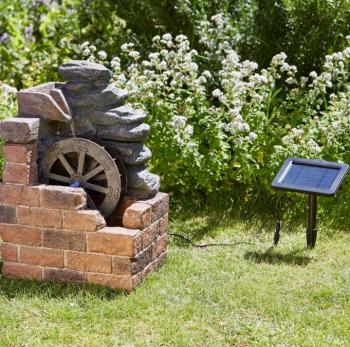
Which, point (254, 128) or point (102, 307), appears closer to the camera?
point (102, 307)

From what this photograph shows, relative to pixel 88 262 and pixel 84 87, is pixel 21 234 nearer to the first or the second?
pixel 88 262

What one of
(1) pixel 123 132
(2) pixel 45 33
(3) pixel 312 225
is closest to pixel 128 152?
(1) pixel 123 132

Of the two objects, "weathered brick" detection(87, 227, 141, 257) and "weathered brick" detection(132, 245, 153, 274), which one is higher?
"weathered brick" detection(87, 227, 141, 257)

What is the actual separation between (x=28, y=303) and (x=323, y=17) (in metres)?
4.16

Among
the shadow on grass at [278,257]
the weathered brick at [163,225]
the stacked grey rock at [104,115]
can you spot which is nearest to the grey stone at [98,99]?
the stacked grey rock at [104,115]

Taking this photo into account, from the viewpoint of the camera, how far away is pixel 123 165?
5203 millimetres

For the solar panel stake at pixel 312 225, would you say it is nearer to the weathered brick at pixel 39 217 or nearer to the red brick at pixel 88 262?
the red brick at pixel 88 262

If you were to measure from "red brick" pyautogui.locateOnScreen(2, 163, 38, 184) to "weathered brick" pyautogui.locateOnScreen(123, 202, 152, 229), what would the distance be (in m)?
0.64

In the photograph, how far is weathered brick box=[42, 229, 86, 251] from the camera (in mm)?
5109

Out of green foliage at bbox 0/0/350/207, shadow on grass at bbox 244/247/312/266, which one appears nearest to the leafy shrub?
green foliage at bbox 0/0/350/207

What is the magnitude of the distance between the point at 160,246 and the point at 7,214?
41.8 inches

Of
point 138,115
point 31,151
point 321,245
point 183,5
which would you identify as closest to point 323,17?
point 183,5

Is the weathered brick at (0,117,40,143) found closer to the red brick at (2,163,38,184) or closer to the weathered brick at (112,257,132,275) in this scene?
the red brick at (2,163,38,184)

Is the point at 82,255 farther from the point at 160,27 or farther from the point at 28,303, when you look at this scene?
the point at 160,27
